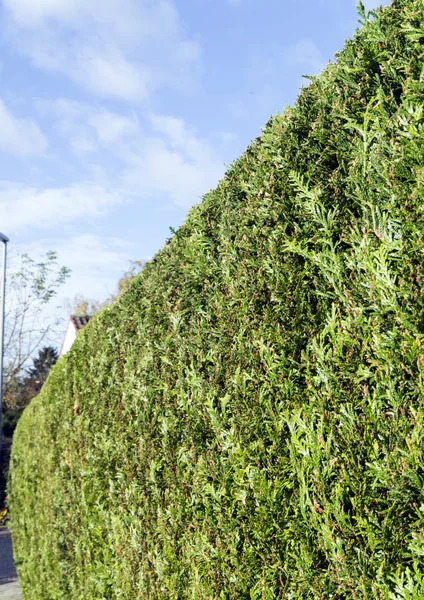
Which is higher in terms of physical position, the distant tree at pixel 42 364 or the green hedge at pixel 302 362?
the distant tree at pixel 42 364

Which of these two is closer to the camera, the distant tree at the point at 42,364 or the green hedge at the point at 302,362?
the green hedge at the point at 302,362

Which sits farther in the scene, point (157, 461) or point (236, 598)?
point (157, 461)

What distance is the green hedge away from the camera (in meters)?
2.02

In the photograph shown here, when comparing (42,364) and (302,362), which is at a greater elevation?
(42,364)

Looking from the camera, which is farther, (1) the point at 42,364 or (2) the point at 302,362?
(1) the point at 42,364

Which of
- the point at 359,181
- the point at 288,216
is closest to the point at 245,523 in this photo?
the point at 288,216

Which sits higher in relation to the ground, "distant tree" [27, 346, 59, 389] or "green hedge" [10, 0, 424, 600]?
"distant tree" [27, 346, 59, 389]

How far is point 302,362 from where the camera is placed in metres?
2.46

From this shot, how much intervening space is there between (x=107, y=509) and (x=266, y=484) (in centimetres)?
296

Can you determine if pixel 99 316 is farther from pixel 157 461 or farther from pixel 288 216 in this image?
pixel 288 216

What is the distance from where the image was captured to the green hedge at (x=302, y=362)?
2020 mm

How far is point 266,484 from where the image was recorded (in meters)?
2.58

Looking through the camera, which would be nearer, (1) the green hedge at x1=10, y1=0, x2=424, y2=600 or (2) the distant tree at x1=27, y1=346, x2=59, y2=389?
(1) the green hedge at x1=10, y1=0, x2=424, y2=600

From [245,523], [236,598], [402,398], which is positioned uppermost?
[402,398]
